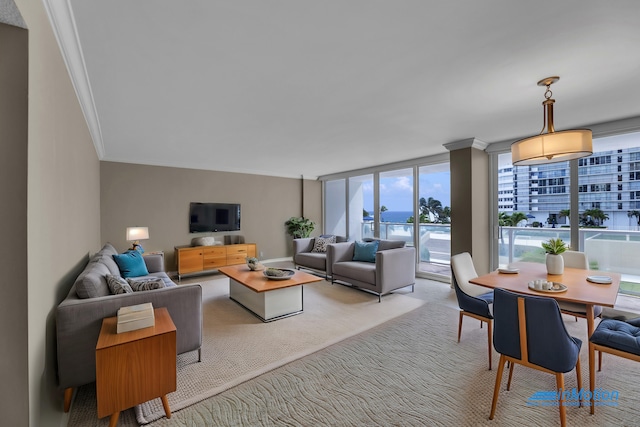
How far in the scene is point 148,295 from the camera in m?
2.15

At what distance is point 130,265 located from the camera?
357cm

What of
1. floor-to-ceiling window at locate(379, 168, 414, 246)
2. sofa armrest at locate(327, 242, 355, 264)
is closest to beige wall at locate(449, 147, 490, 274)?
floor-to-ceiling window at locate(379, 168, 414, 246)

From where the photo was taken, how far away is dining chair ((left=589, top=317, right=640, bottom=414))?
5.65 feet

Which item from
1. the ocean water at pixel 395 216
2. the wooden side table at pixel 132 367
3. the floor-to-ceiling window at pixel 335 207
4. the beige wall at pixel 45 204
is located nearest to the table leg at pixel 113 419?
the wooden side table at pixel 132 367

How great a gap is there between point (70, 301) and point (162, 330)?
69 centimetres

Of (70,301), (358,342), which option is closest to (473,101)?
(358,342)

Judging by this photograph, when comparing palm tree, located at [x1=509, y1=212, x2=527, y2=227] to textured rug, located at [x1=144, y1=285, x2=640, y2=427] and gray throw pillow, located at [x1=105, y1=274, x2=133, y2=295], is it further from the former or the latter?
gray throw pillow, located at [x1=105, y1=274, x2=133, y2=295]

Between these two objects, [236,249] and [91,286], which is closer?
[91,286]

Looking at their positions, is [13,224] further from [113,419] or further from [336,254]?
[336,254]

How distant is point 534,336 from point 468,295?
0.91 m

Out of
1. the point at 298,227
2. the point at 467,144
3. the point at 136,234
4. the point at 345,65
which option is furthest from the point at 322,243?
the point at 345,65

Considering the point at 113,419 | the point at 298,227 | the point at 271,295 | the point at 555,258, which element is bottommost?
the point at 113,419

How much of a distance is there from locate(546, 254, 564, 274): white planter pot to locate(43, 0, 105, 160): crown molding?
4099 millimetres

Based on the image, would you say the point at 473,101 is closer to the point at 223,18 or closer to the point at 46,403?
the point at 223,18
